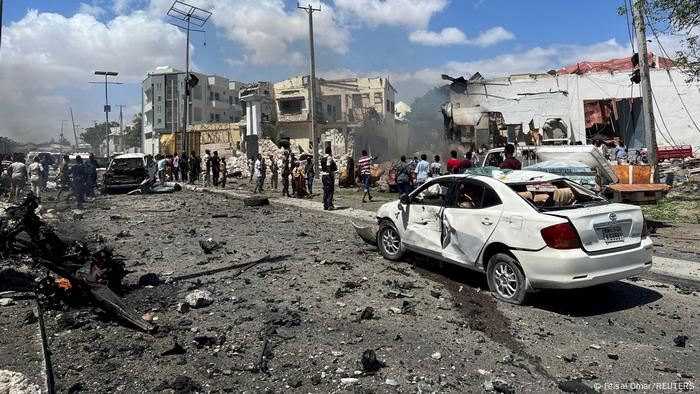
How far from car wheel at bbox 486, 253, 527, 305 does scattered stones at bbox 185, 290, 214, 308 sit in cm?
320

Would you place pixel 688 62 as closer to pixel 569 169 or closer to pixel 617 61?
pixel 569 169

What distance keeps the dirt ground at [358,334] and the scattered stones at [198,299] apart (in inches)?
3.3

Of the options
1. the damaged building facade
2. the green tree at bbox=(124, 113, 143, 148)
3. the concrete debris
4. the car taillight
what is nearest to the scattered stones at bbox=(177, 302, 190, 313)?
the concrete debris

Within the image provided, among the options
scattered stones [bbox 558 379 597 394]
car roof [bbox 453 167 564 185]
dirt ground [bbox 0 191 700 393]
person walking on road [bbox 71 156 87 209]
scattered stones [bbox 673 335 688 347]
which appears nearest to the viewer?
scattered stones [bbox 558 379 597 394]

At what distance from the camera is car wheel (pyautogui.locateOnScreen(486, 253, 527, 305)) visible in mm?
5176

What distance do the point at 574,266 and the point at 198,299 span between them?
13.0ft

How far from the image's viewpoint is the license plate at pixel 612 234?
4.96 metres

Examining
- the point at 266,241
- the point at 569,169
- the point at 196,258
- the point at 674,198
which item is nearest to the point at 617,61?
the point at 674,198

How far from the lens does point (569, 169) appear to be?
33.2ft

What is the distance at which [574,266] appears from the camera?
15.6 ft

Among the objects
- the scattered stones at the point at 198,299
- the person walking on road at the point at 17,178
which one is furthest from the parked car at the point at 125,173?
the scattered stones at the point at 198,299

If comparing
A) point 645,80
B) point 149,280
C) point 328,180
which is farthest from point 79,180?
point 645,80

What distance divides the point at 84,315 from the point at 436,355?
359 cm

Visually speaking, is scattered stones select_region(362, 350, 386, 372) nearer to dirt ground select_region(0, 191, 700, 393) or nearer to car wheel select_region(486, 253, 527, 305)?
dirt ground select_region(0, 191, 700, 393)
